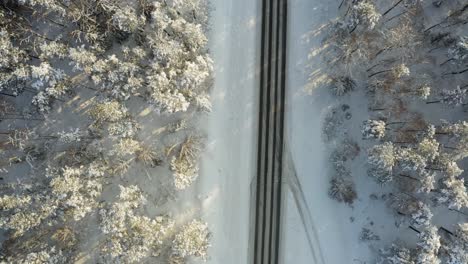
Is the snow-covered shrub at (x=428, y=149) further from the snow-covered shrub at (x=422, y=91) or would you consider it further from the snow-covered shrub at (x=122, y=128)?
the snow-covered shrub at (x=122, y=128)

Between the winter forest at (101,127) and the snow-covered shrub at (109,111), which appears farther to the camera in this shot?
the snow-covered shrub at (109,111)

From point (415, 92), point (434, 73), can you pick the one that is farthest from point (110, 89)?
point (434, 73)

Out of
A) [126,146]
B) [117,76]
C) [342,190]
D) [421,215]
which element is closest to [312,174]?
[342,190]

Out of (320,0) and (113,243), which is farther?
(320,0)

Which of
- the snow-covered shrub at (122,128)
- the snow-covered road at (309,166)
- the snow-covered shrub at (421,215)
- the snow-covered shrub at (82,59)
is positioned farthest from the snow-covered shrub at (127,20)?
the snow-covered shrub at (421,215)

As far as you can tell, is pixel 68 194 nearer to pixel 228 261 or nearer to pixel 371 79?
pixel 228 261

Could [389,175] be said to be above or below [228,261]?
above

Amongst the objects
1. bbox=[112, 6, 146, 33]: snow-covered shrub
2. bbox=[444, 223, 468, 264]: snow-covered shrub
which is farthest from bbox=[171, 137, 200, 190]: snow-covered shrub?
bbox=[444, 223, 468, 264]: snow-covered shrub
